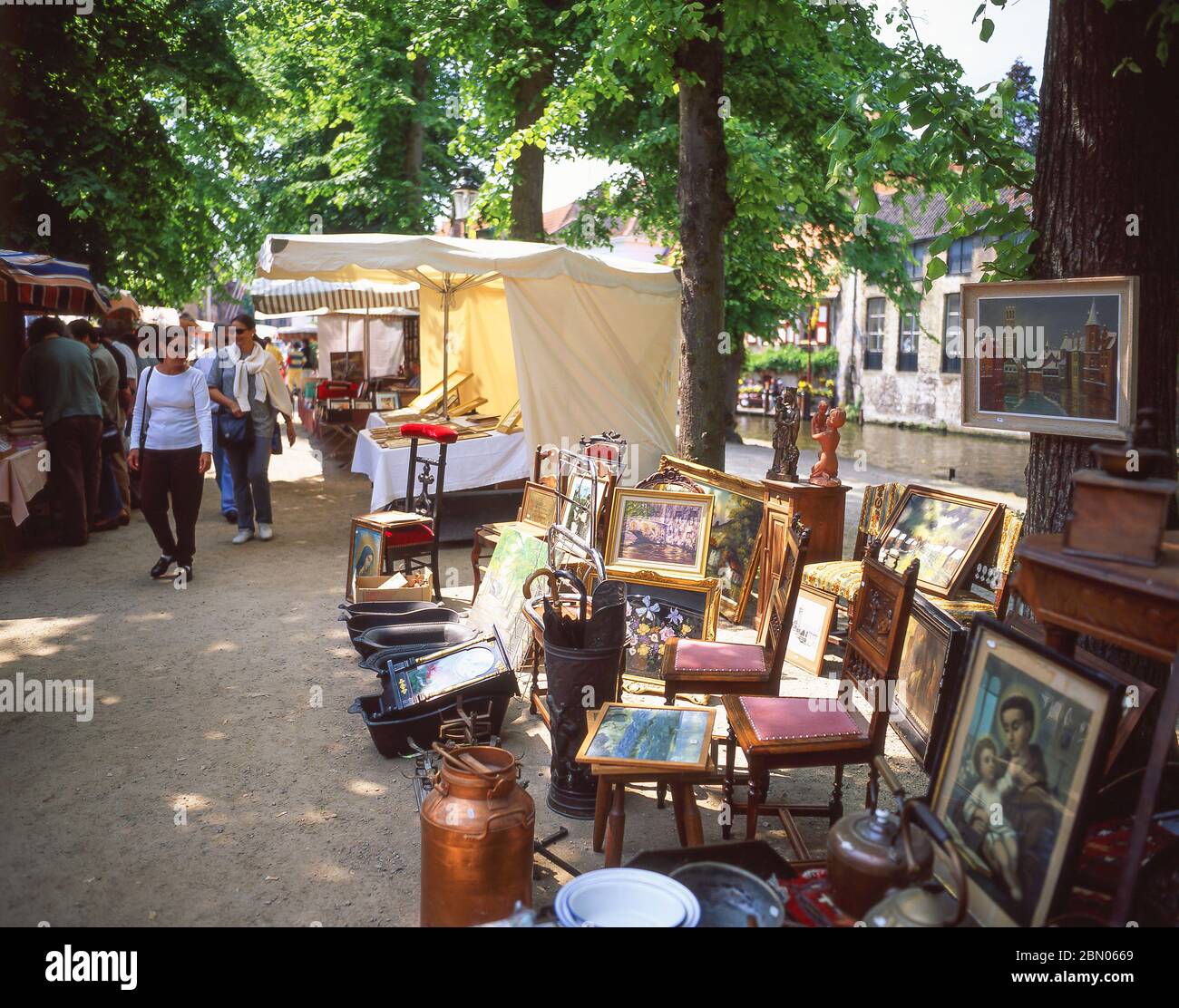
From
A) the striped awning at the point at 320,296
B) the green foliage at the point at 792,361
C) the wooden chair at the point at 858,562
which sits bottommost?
the wooden chair at the point at 858,562

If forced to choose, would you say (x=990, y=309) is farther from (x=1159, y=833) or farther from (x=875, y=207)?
(x=1159, y=833)

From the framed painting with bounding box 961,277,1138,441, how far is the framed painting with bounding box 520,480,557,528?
3.31 meters

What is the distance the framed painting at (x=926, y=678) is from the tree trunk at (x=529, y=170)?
33.0ft

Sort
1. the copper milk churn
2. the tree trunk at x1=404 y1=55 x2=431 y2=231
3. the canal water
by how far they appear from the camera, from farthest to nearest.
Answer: the canal water
the tree trunk at x1=404 y1=55 x2=431 y2=231
the copper milk churn

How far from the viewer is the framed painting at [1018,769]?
235 centimetres

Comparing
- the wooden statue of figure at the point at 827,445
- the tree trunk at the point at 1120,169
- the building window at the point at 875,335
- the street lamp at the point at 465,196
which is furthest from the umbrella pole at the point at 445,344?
the building window at the point at 875,335

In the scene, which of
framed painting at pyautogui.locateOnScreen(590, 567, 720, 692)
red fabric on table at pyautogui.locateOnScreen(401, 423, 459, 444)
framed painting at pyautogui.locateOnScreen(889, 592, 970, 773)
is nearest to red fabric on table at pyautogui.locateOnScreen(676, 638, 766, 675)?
framed painting at pyautogui.locateOnScreen(889, 592, 970, 773)

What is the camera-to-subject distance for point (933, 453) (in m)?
22.4

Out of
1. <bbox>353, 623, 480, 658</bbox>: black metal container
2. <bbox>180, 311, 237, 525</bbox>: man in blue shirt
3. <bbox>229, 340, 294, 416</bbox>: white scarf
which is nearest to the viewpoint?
<bbox>353, 623, 480, 658</bbox>: black metal container

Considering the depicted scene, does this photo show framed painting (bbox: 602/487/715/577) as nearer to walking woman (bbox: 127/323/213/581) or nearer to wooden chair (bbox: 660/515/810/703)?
wooden chair (bbox: 660/515/810/703)

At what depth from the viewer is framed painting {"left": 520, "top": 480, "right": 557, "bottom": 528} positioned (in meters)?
6.84

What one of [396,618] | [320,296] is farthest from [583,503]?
[320,296]

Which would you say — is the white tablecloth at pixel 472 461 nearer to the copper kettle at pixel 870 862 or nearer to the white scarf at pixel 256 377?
the white scarf at pixel 256 377
